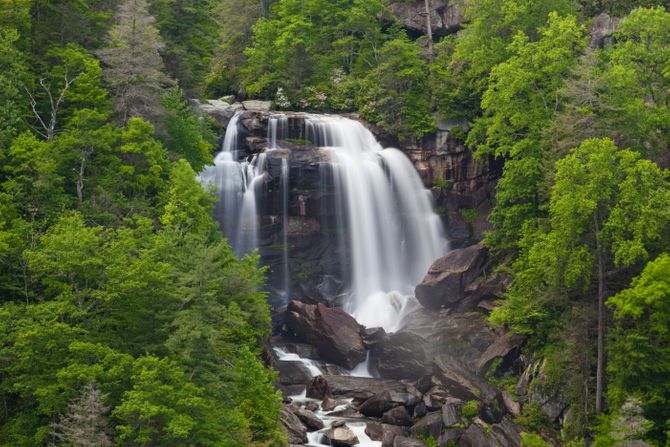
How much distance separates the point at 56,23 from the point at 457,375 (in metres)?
30.1

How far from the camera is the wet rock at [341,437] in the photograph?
32094mm

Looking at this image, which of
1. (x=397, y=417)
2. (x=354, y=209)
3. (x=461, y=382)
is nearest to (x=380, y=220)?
(x=354, y=209)

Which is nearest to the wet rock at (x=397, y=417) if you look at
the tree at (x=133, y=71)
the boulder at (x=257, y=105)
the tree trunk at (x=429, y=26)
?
the tree at (x=133, y=71)

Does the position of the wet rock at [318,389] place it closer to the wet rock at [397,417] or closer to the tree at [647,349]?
the wet rock at [397,417]

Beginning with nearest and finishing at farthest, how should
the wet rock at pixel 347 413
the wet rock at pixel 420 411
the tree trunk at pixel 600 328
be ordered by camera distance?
the tree trunk at pixel 600 328
the wet rock at pixel 420 411
the wet rock at pixel 347 413

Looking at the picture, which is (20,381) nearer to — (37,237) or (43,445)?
(43,445)

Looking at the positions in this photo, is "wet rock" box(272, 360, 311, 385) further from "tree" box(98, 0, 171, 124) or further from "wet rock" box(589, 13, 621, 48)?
"wet rock" box(589, 13, 621, 48)

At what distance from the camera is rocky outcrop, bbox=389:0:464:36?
64750 millimetres

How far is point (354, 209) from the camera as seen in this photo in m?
50.8

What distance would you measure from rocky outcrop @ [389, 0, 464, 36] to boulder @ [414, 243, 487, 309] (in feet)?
87.7

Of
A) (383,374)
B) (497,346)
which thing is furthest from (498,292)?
(383,374)

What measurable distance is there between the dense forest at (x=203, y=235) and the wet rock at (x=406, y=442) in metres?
5.28

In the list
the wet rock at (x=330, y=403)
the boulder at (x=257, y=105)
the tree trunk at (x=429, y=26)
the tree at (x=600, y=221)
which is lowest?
the wet rock at (x=330, y=403)

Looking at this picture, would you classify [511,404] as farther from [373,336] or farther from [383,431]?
[373,336]
